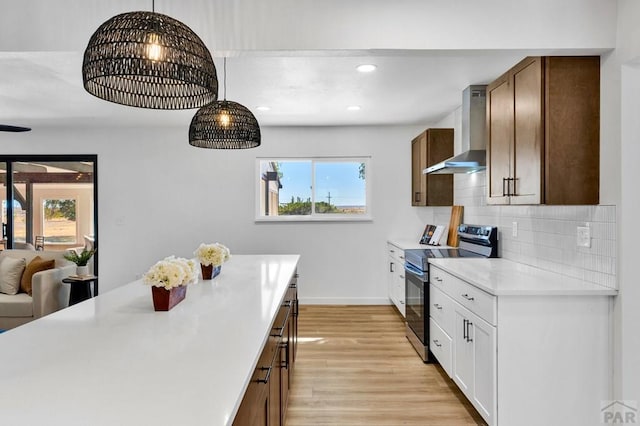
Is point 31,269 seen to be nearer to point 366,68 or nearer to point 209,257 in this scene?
point 209,257

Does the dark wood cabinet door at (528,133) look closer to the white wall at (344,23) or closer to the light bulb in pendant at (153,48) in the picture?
the white wall at (344,23)

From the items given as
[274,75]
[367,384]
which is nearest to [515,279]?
[367,384]

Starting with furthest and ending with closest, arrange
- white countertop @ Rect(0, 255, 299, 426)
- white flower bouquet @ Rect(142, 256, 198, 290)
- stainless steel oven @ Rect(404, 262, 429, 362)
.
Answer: stainless steel oven @ Rect(404, 262, 429, 362) < white flower bouquet @ Rect(142, 256, 198, 290) < white countertop @ Rect(0, 255, 299, 426)

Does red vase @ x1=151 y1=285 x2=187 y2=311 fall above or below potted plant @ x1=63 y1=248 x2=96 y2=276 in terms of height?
above

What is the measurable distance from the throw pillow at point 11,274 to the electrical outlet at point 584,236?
4992mm

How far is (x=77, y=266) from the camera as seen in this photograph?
13.1 feet

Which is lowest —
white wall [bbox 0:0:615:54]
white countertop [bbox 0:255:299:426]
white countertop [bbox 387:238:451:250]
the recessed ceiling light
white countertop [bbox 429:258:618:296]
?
white countertop [bbox 0:255:299:426]

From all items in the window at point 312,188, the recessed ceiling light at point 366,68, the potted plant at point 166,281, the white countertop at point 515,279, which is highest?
the recessed ceiling light at point 366,68

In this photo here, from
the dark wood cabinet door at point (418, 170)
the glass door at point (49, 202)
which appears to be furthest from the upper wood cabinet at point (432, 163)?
the glass door at point (49, 202)

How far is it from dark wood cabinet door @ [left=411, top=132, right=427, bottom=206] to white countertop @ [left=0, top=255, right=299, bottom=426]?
3166 mm

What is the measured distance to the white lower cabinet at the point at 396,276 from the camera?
436 centimetres

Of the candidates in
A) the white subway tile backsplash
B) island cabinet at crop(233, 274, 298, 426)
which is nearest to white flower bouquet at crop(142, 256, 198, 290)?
island cabinet at crop(233, 274, 298, 426)

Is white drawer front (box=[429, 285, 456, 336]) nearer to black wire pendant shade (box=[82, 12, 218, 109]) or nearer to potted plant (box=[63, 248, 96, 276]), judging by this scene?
black wire pendant shade (box=[82, 12, 218, 109])

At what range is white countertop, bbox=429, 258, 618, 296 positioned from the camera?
205 centimetres
